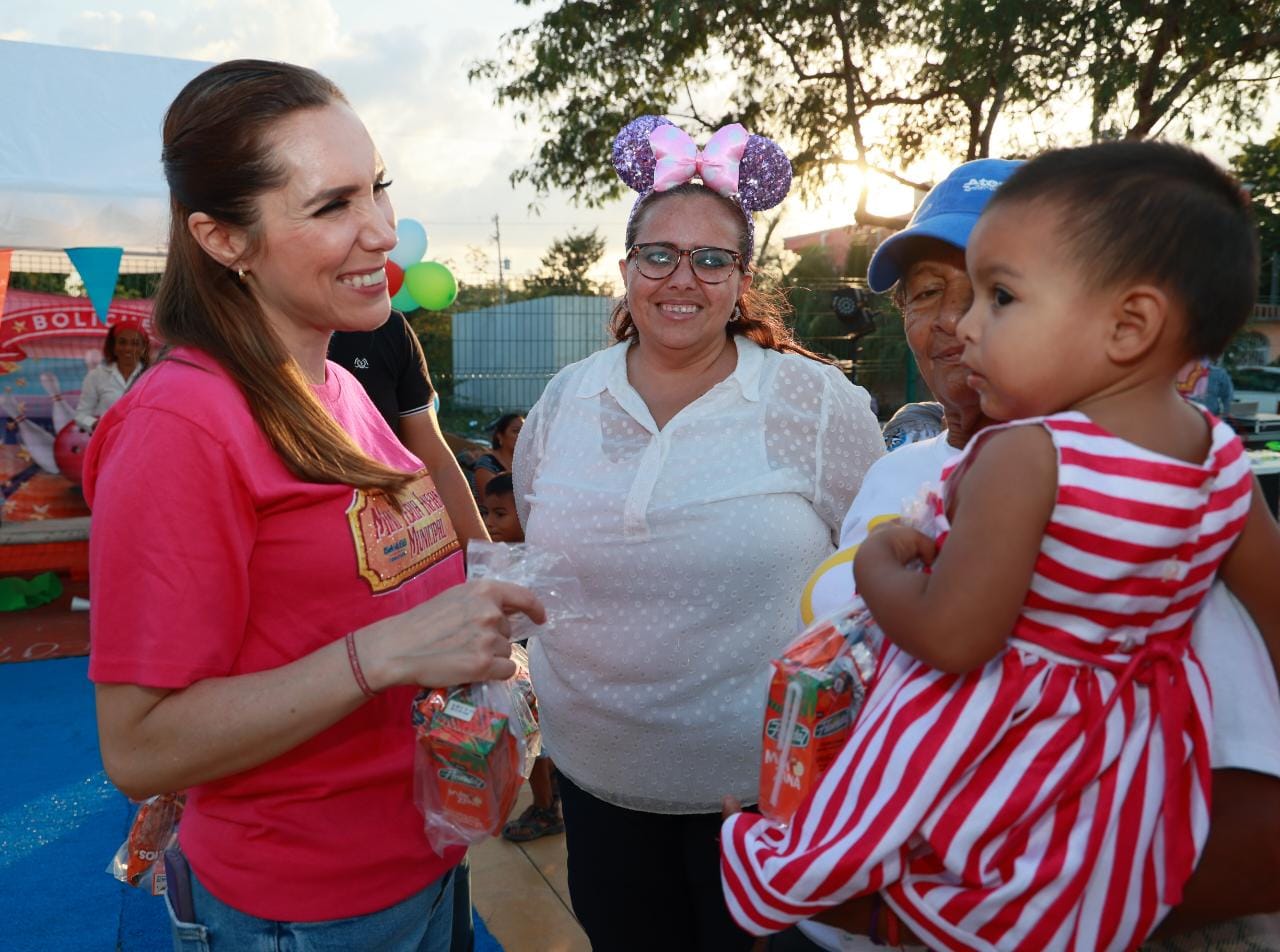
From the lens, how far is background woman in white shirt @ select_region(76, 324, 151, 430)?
8.43m

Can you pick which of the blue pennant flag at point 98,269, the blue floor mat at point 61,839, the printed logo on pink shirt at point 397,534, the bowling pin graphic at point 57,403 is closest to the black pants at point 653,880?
the printed logo on pink shirt at point 397,534

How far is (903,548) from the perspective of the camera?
1326 millimetres

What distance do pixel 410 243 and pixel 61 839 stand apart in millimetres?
5159

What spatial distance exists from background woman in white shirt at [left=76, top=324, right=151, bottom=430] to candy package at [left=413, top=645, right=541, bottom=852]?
26.0 ft

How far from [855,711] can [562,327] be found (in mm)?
11596

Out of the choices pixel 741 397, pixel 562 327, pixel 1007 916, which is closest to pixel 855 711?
pixel 1007 916

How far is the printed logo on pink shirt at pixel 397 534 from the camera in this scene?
5.37 ft

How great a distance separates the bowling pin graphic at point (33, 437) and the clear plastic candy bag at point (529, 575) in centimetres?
833

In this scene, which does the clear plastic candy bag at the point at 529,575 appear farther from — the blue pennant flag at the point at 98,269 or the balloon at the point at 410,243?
the blue pennant flag at the point at 98,269

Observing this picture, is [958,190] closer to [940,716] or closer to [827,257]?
[940,716]

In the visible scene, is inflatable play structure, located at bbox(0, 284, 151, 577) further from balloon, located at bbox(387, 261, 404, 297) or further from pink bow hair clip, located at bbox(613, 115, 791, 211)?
pink bow hair clip, located at bbox(613, 115, 791, 211)

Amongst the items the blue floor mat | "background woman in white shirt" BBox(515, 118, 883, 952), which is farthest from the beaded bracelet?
the blue floor mat

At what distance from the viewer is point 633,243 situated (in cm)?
265

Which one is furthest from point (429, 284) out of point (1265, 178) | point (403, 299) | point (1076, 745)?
point (1265, 178)
